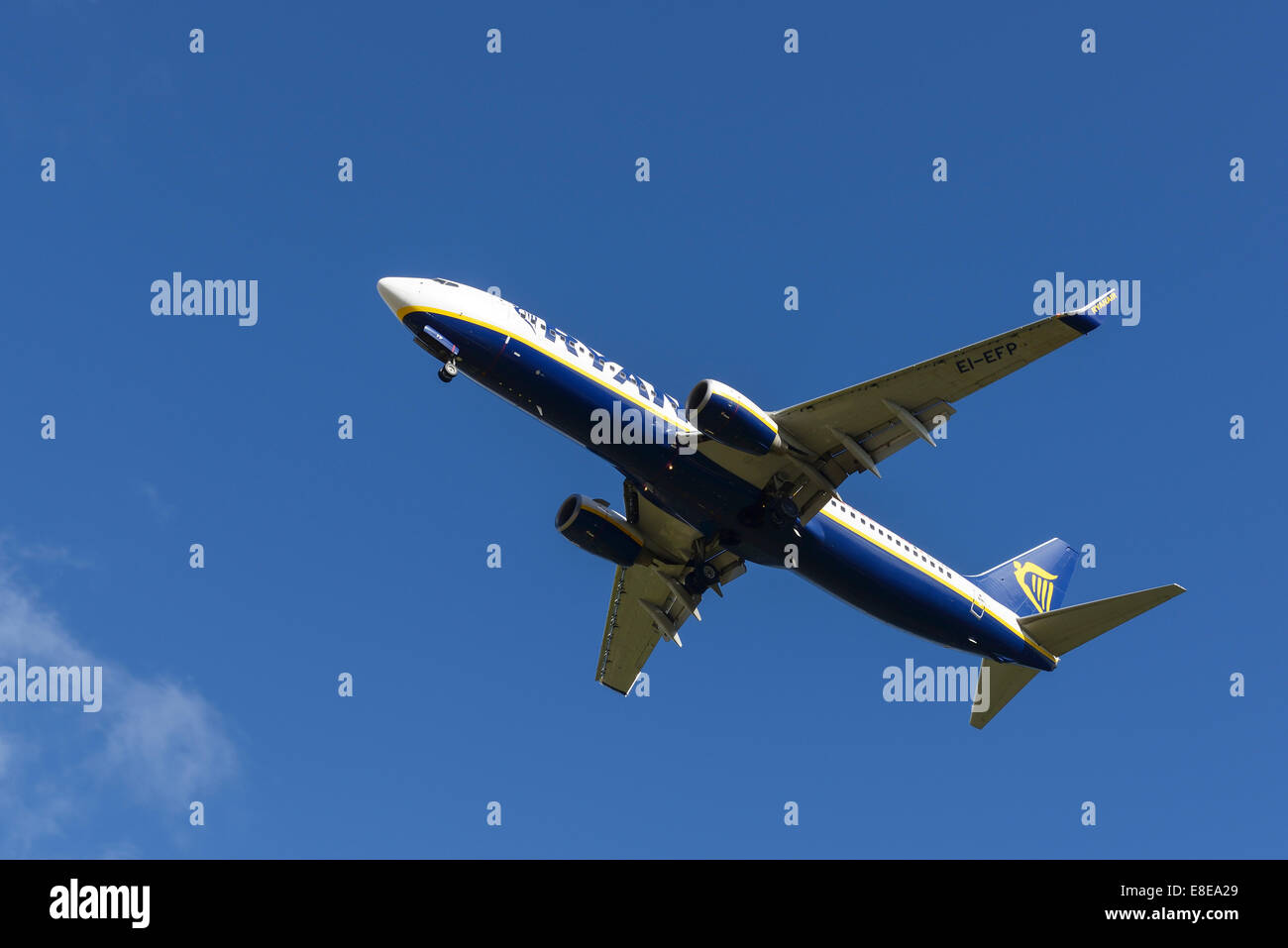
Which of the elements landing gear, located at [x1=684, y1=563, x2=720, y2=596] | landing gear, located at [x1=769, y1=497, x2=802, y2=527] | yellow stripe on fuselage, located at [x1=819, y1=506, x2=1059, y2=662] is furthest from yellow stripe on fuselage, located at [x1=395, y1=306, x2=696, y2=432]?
landing gear, located at [x1=684, y1=563, x2=720, y2=596]

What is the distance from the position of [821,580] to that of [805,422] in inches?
259

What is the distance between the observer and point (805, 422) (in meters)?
39.0

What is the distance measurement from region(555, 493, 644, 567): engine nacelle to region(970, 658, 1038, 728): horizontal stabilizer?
1549 centimetres

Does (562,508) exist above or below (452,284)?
below

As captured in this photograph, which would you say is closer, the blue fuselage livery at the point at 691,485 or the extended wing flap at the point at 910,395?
the extended wing flap at the point at 910,395

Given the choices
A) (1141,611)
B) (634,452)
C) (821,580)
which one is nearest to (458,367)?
(634,452)

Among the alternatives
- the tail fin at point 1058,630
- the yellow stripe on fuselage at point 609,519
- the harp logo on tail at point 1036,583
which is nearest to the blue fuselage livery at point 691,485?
the tail fin at point 1058,630

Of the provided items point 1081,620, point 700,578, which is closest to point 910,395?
point 700,578

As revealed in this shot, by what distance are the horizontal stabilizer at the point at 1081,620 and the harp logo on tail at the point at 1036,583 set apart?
9.03ft

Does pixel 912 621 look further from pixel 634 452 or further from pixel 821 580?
pixel 634 452

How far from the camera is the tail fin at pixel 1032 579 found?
4788 centimetres

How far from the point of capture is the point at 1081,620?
147ft

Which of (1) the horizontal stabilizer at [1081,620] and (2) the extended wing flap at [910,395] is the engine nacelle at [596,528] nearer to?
(2) the extended wing flap at [910,395]

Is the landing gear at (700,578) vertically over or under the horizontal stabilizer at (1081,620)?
over
